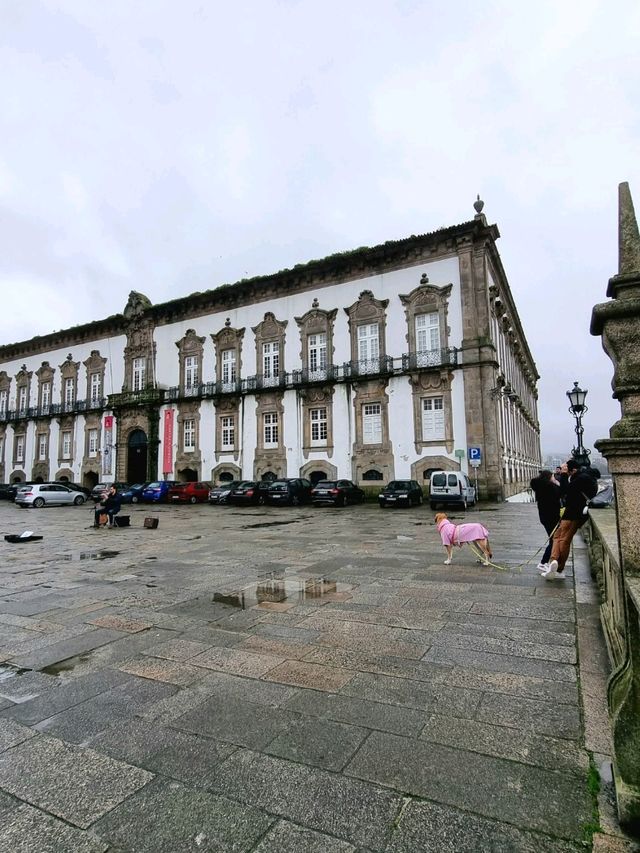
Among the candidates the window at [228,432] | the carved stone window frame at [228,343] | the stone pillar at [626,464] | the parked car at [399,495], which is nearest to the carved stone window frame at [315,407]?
the window at [228,432]

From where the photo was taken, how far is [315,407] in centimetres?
3108

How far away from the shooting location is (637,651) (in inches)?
93.4

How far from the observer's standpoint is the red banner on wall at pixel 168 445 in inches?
1426

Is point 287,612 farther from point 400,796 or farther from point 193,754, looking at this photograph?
point 400,796

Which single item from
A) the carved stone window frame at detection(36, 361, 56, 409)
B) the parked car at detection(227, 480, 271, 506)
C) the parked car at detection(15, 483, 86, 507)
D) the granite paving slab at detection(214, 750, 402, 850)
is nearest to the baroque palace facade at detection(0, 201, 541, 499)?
the carved stone window frame at detection(36, 361, 56, 409)

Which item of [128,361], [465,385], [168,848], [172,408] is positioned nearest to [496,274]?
[465,385]

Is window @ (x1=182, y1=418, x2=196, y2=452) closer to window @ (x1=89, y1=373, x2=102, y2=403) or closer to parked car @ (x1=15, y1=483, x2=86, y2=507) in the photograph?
parked car @ (x1=15, y1=483, x2=86, y2=507)

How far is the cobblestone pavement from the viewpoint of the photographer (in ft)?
7.54

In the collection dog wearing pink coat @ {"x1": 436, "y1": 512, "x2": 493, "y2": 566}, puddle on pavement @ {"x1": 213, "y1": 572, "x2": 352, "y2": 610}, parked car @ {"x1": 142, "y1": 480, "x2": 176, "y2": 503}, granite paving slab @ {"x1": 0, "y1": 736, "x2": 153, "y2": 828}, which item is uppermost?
parked car @ {"x1": 142, "y1": 480, "x2": 176, "y2": 503}

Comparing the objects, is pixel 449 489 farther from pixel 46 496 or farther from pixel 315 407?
pixel 46 496

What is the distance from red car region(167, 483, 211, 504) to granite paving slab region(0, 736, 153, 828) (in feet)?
90.1

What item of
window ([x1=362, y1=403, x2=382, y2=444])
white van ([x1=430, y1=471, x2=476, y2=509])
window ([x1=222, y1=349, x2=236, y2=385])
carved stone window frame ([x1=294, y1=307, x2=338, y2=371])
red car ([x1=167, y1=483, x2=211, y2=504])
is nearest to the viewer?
white van ([x1=430, y1=471, x2=476, y2=509])

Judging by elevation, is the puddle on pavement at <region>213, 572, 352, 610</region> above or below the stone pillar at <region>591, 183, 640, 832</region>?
below

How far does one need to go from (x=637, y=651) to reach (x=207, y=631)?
13.2ft
